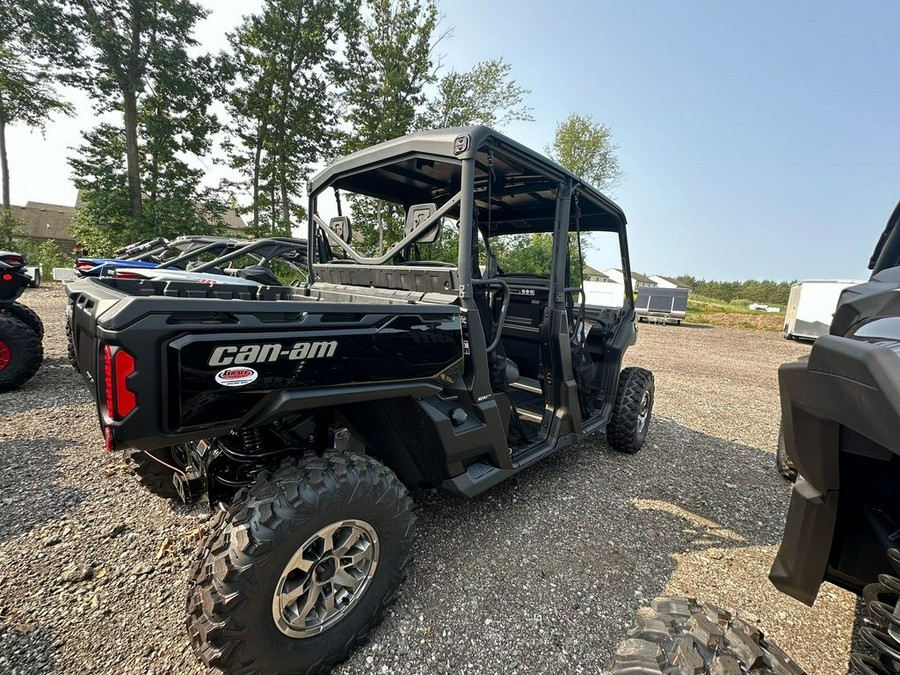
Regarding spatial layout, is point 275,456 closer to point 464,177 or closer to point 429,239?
point 429,239

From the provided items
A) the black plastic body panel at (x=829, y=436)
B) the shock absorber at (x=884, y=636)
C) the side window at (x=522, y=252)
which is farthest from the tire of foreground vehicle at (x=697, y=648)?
the side window at (x=522, y=252)

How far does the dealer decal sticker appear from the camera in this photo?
1.36m

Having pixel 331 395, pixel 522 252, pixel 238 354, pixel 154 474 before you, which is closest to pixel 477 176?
pixel 522 252

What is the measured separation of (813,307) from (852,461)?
19278 mm

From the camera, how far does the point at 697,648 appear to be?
1.07 metres

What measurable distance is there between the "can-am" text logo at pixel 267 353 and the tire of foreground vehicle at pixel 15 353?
4.96 meters

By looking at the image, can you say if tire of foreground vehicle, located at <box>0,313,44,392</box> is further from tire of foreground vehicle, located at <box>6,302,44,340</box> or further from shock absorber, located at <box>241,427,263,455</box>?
shock absorber, located at <box>241,427,263,455</box>

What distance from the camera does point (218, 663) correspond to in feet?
4.55

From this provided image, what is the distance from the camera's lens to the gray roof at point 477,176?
7.43ft

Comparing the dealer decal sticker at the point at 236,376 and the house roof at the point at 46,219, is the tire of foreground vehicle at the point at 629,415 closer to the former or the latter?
the dealer decal sticker at the point at 236,376

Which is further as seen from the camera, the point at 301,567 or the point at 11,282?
the point at 11,282

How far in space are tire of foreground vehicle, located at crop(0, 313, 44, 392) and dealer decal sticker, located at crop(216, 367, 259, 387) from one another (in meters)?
4.95

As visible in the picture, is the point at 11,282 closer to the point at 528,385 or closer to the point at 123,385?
the point at 123,385

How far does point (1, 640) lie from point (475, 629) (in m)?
2.02
